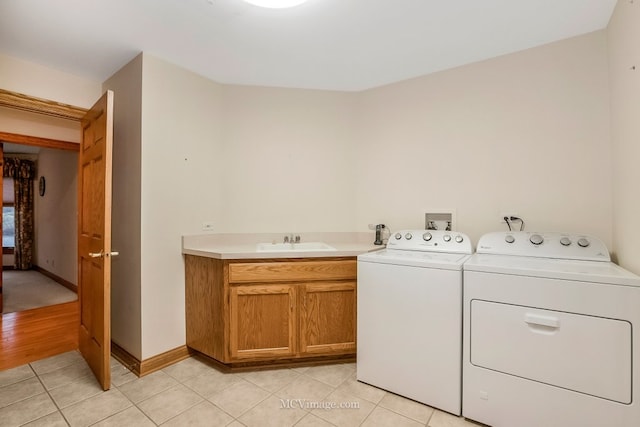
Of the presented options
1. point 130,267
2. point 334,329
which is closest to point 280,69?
point 130,267

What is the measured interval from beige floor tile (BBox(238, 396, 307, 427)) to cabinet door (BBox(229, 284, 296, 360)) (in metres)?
0.39

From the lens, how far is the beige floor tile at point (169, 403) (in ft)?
5.57

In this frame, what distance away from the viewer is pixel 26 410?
1734 millimetres

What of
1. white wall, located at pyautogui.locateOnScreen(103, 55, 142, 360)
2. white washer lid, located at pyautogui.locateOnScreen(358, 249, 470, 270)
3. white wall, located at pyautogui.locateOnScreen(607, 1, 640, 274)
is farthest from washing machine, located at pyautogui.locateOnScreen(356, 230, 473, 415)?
white wall, located at pyautogui.locateOnScreen(103, 55, 142, 360)

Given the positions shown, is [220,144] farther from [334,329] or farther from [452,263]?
[452,263]

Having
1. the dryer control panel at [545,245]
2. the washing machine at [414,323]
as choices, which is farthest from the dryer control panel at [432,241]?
the dryer control panel at [545,245]

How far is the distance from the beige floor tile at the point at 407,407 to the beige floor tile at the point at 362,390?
4cm

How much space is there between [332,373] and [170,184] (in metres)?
1.87

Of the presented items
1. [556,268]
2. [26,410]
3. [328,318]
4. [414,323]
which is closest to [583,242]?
[556,268]

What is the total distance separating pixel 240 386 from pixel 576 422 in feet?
6.07

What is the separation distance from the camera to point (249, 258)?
2.12 m

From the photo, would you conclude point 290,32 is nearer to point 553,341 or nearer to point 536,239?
point 536,239

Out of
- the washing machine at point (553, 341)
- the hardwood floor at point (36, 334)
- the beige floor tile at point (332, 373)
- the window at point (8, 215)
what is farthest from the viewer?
the window at point (8, 215)

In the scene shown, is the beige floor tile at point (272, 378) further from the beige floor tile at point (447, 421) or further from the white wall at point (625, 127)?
the white wall at point (625, 127)
